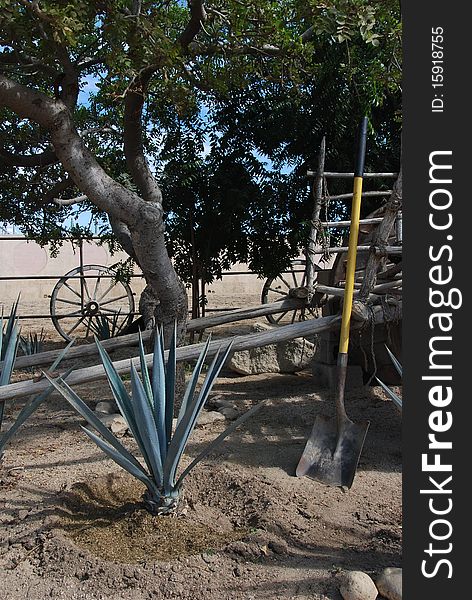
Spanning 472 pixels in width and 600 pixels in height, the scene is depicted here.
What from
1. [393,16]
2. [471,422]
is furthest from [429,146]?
[393,16]

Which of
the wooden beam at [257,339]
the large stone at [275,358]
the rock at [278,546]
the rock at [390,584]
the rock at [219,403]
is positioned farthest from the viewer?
the large stone at [275,358]

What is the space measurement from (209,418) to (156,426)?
1541 mm

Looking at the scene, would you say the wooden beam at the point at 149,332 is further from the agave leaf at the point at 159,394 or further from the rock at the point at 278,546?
the rock at the point at 278,546

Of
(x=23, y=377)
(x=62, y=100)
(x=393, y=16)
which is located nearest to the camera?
(x=62, y=100)

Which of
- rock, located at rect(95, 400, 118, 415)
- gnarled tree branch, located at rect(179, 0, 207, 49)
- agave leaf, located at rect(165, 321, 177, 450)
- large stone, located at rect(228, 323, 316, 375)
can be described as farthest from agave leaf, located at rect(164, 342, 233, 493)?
large stone, located at rect(228, 323, 316, 375)

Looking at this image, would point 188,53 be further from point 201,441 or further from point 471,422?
point 471,422

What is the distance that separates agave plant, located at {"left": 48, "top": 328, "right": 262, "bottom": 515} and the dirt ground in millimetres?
152

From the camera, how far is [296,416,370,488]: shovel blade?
317 centimetres

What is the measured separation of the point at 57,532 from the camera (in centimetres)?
254

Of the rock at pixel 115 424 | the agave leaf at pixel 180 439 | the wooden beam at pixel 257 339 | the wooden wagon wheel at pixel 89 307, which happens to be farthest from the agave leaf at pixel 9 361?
the wooden wagon wheel at pixel 89 307

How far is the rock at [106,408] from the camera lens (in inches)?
171

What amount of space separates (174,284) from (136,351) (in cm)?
284

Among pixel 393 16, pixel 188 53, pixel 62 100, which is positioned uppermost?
pixel 393 16

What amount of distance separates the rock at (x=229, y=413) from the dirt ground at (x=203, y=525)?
351 millimetres
